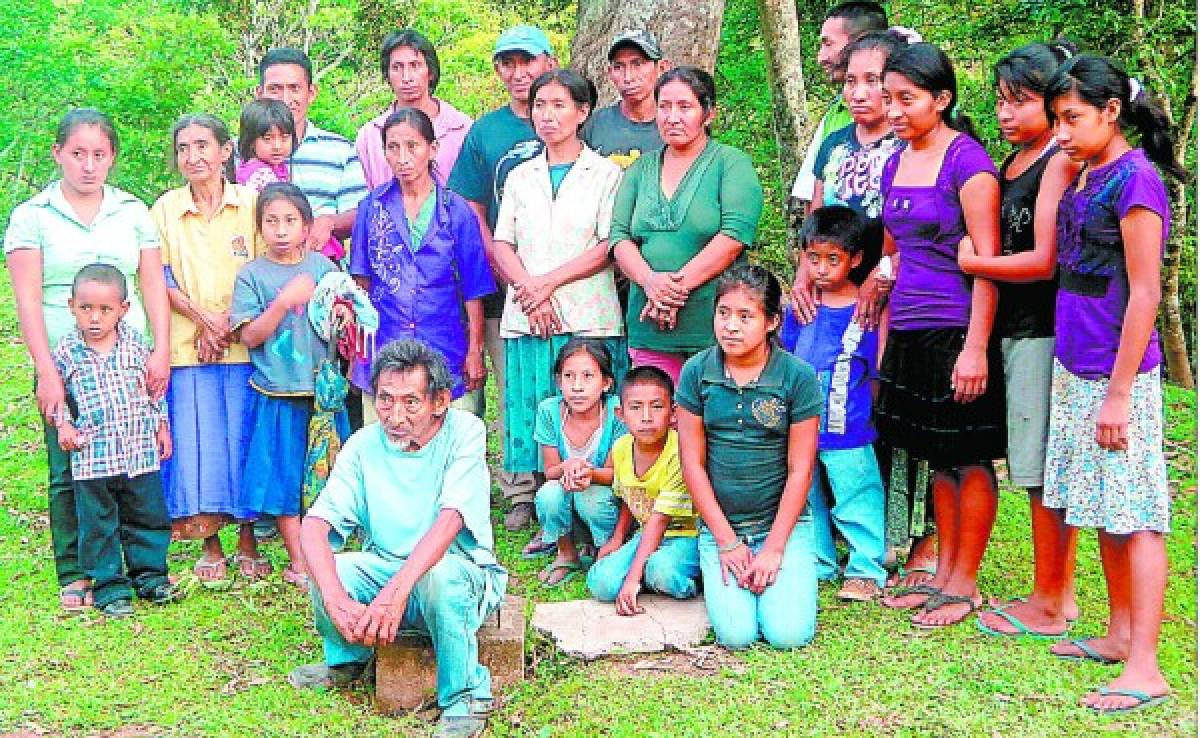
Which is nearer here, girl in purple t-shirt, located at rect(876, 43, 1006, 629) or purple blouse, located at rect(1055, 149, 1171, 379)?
purple blouse, located at rect(1055, 149, 1171, 379)

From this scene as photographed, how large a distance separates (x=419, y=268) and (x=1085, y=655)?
2.99m

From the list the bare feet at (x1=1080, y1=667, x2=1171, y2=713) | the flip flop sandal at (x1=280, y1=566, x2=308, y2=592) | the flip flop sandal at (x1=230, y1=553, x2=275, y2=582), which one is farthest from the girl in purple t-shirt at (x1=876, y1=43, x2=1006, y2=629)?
the flip flop sandal at (x1=230, y1=553, x2=275, y2=582)

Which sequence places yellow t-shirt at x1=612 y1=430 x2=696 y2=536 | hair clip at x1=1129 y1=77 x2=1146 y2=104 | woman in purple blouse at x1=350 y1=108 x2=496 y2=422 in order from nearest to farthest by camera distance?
hair clip at x1=1129 y1=77 x2=1146 y2=104 < yellow t-shirt at x1=612 y1=430 x2=696 y2=536 < woman in purple blouse at x1=350 y1=108 x2=496 y2=422

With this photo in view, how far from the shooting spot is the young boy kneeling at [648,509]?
4559mm

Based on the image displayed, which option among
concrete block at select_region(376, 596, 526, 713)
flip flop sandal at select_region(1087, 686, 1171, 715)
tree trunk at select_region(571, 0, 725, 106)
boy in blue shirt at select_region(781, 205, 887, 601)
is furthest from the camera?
tree trunk at select_region(571, 0, 725, 106)

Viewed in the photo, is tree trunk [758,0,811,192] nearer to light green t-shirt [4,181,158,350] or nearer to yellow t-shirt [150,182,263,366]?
yellow t-shirt [150,182,263,366]

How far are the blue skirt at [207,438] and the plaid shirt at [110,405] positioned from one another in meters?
0.20

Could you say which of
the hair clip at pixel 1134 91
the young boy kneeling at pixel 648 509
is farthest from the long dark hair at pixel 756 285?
the hair clip at pixel 1134 91

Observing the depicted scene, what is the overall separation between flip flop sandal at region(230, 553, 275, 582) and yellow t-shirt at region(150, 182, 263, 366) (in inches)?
34.1

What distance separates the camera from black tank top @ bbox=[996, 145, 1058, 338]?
420 cm

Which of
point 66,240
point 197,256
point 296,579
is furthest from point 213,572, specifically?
point 66,240

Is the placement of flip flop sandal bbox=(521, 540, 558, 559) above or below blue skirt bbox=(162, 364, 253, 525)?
below

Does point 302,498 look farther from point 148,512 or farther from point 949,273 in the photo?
point 949,273

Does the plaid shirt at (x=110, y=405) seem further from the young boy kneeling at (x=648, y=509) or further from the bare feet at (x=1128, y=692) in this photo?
the bare feet at (x=1128, y=692)
